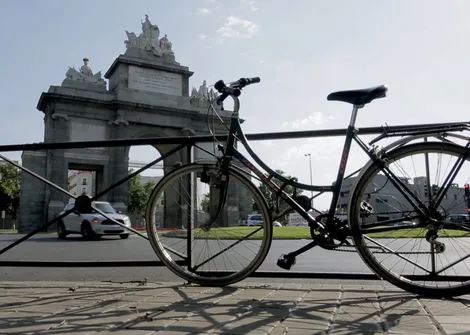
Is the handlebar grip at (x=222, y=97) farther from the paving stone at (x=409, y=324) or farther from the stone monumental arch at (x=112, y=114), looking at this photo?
the stone monumental arch at (x=112, y=114)

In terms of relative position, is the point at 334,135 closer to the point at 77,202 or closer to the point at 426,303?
the point at 426,303

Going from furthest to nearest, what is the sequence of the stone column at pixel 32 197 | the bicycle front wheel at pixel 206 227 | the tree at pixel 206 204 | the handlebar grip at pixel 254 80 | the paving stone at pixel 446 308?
the stone column at pixel 32 197 → the tree at pixel 206 204 → the handlebar grip at pixel 254 80 → the bicycle front wheel at pixel 206 227 → the paving stone at pixel 446 308

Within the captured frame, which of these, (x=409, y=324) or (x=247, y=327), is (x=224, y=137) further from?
(x=409, y=324)

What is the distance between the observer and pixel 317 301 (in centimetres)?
314

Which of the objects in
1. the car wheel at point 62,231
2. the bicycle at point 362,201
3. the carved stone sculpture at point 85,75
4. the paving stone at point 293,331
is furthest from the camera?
the carved stone sculpture at point 85,75

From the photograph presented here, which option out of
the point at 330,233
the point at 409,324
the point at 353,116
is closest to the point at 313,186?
the point at 330,233

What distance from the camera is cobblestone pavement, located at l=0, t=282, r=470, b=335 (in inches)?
94.7

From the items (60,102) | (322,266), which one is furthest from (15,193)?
(322,266)

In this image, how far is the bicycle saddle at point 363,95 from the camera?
3309 millimetres

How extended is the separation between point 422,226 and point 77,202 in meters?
2.96

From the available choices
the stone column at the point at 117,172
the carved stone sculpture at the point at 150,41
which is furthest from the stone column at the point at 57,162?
the carved stone sculpture at the point at 150,41

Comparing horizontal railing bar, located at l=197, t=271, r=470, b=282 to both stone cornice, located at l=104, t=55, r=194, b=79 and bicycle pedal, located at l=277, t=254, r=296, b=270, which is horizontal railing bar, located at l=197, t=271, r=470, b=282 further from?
stone cornice, located at l=104, t=55, r=194, b=79

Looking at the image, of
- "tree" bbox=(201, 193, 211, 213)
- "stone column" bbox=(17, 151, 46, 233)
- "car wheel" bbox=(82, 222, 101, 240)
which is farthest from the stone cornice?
"tree" bbox=(201, 193, 211, 213)

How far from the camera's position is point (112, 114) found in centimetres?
3591
